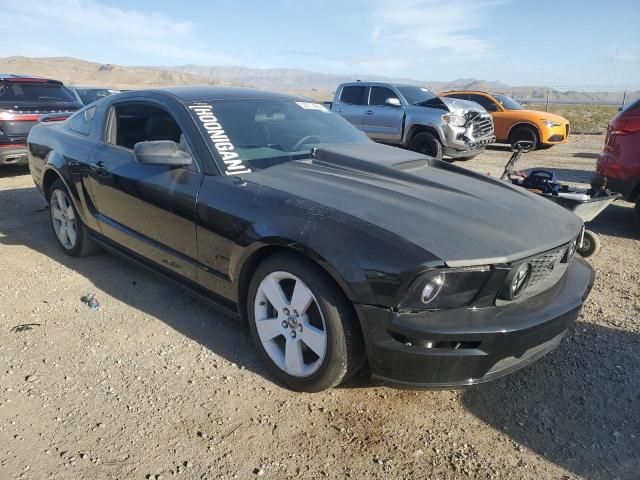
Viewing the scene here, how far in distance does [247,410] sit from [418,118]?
29.0 feet

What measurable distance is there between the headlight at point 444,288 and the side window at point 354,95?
392 inches

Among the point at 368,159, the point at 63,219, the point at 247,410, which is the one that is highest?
the point at 368,159

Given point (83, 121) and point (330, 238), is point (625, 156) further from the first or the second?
point (83, 121)

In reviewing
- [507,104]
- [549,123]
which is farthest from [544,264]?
[507,104]

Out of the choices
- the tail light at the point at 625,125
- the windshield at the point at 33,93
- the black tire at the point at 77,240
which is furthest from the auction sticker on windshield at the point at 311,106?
the windshield at the point at 33,93

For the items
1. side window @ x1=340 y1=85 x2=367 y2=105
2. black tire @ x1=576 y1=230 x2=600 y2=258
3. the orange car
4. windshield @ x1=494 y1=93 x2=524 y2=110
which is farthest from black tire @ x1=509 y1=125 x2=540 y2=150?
black tire @ x1=576 y1=230 x2=600 y2=258

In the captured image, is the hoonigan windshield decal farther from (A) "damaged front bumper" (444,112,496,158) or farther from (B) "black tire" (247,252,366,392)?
(A) "damaged front bumper" (444,112,496,158)

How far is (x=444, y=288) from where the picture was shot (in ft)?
7.23

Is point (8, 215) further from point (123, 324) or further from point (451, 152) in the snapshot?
point (451, 152)

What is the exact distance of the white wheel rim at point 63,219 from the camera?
14.9ft

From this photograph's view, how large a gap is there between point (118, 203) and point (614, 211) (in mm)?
6145

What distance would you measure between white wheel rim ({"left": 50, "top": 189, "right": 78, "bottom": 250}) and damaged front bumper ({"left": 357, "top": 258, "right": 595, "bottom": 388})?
332 cm

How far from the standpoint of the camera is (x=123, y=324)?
11.4 ft

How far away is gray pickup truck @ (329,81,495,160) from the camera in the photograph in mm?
10125
